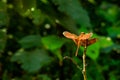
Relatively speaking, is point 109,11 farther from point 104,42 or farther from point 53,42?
point 53,42

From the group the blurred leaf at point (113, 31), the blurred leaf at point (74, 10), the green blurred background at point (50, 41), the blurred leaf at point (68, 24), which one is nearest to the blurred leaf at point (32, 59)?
the green blurred background at point (50, 41)

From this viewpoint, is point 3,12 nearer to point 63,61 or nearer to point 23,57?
point 23,57

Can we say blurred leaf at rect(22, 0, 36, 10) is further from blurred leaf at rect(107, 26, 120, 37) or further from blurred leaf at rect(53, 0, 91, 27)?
blurred leaf at rect(107, 26, 120, 37)

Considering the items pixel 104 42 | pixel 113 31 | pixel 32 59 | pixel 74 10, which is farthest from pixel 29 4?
Answer: pixel 113 31

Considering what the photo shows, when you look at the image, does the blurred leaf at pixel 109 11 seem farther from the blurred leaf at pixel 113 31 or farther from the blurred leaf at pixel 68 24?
the blurred leaf at pixel 68 24

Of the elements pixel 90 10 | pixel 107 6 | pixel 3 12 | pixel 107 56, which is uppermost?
pixel 107 6

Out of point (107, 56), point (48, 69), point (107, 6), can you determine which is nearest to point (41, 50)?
point (48, 69)
